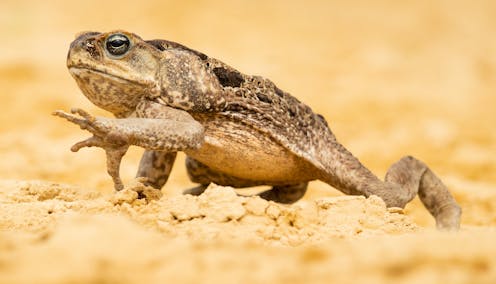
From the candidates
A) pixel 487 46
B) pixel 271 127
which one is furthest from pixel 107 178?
pixel 487 46

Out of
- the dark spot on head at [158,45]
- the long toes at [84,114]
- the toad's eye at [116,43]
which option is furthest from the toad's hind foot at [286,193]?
the long toes at [84,114]

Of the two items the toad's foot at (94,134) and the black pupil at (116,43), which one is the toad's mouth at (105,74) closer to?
the black pupil at (116,43)

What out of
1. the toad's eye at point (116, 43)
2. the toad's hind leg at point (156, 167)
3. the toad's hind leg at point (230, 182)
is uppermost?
the toad's eye at point (116, 43)

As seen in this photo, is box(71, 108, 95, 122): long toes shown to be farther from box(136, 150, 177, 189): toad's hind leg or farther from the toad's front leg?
box(136, 150, 177, 189): toad's hind leg

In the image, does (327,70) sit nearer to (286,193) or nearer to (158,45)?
(286,193)

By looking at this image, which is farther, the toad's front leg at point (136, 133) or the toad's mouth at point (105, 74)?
the toad's mouth at point (105, 74)

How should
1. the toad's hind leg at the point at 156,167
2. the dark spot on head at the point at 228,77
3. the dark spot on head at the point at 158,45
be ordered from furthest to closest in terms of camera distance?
the toad's hind leg at the point at 156,167 < the dark spot on head at the point at 228,77 < the dark spot on head at the point at 158,45

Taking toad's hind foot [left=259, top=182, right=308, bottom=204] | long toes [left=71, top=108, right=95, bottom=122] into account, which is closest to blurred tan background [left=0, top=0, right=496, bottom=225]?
toad's hind foot [left=259, top=182, right=308, bottom=204]

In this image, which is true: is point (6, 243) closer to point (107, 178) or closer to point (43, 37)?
point (107, 178)
